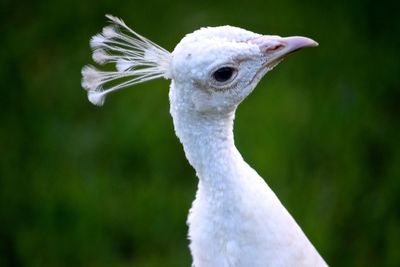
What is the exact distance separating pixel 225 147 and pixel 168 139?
81.1 inches

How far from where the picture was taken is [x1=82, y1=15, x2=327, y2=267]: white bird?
6.72ft

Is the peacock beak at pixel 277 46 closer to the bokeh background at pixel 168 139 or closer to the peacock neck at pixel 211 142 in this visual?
the peacock neck at pixel 211 142

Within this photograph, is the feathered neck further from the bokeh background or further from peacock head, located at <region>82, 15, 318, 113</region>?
the bokeh background

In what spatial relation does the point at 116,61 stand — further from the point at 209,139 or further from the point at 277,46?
the point at 277,46

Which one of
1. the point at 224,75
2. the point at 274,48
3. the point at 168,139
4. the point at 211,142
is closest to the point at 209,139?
the point at 211,142

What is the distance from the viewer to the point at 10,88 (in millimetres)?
4438

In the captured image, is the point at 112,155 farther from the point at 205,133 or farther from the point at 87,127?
the point at 205,133

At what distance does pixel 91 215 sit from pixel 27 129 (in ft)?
2.31

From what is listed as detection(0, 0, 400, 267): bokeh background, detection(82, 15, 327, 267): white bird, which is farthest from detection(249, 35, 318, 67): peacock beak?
detection(0, 0, 400, 267): bokeh background

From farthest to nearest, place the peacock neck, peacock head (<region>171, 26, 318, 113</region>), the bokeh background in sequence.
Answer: the bokeh background → the peacock neck → peacock head (<region>171, 26, 318, 113</region>)

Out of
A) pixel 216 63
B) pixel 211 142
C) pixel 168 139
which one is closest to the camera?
pixel 216 63

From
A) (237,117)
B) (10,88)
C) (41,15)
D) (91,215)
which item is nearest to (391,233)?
(237,117)

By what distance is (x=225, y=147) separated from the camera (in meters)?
2.14

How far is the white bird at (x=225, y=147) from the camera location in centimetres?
205
